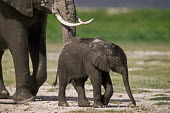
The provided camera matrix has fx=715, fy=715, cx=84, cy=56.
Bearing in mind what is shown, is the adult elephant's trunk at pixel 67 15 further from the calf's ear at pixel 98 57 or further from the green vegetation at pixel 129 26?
the green vegetation at pixel 129 26

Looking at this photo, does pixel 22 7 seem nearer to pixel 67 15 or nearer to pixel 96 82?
pixel 67 15

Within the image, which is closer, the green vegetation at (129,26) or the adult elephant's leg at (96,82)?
the adult elephant's leg at (96,82)

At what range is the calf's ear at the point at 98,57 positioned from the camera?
488 inches

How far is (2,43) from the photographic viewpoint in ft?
46.9

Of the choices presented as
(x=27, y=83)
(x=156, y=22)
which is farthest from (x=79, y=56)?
A: (x=156, y=22)

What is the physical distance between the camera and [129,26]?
5431 centimetres

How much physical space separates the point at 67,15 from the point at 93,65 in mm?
1201

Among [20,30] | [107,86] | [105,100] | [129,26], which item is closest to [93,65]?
[107,86]

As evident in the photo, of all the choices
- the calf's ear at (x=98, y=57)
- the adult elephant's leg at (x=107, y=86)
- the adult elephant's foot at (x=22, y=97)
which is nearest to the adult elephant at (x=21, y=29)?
the adult elephant's foot at (x=22, y=97)

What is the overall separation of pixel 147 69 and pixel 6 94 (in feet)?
25.0

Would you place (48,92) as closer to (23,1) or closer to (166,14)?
(23,1)

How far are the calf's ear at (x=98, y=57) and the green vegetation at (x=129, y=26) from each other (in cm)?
2558

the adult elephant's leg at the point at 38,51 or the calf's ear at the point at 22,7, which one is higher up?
the calf's ear at the point at 22,7

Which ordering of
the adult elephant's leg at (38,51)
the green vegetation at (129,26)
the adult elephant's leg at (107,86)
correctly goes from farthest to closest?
the green vegetation at (129,26) < the adult elephant's leg at (38,51) < the adult elephant's leg at (107,86)
